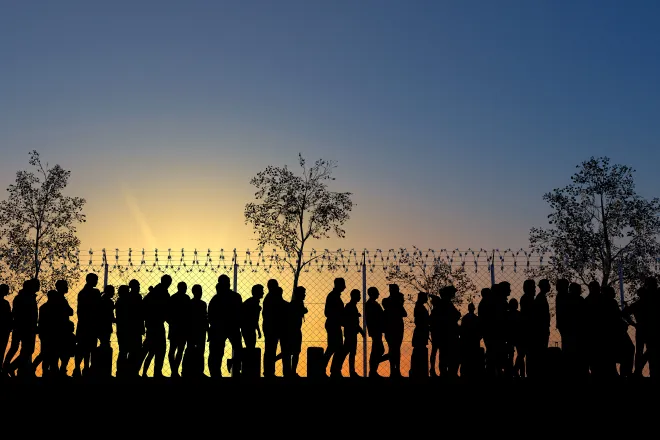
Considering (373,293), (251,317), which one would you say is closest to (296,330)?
(251,317)

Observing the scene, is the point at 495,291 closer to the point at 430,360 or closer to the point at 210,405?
the point at 430,360

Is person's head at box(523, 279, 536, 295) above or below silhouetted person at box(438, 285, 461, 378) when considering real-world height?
above

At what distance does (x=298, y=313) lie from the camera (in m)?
13.6

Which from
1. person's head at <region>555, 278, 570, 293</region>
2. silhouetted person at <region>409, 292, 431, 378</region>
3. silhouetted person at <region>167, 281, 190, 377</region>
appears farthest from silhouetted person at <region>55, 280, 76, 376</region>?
person's head at <region>555, 278, 570, 293</region>

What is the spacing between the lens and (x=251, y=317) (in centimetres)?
1329

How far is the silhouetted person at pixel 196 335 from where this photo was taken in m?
13.2

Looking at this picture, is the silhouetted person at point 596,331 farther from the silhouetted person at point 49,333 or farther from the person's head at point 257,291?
the silhouetted person at point 49,333

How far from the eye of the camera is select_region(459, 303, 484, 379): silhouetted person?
13.8m

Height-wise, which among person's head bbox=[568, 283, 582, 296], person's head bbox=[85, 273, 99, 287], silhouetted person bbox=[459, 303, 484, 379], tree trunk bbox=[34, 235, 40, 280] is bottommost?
silhouetted person bbox=[459, 303, 484, 379]

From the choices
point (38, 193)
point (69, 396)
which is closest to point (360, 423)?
point (69, 396)

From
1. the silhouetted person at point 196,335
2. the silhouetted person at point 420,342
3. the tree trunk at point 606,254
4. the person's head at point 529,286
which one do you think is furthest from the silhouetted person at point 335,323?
the tree trunk at point 606,254

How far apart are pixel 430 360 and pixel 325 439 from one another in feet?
19.0

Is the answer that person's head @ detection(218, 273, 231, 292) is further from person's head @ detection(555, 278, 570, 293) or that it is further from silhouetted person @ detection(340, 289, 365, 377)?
person's head @ detection(555, 278, 570, 293)

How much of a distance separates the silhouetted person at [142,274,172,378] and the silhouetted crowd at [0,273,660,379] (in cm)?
2
